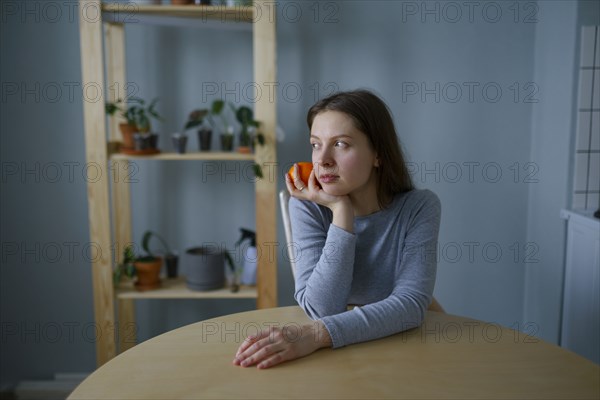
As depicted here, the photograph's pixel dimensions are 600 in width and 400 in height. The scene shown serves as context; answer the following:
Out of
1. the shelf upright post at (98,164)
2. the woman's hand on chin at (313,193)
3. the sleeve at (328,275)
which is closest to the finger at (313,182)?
the woman's hand on chin at (313,193)

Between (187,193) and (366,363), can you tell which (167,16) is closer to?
(187,193)

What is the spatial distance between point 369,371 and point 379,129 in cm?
65

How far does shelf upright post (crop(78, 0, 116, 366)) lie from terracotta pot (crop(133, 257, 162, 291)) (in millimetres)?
111

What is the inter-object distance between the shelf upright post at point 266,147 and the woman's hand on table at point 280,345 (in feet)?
3.37

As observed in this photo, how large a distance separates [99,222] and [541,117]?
6.19 feet

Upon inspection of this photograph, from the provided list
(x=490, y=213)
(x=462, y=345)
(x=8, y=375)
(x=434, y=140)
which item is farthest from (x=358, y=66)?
(x=8, y=375)

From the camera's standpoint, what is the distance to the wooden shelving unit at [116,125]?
6.47 ft

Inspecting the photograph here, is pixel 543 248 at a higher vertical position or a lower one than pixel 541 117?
lower

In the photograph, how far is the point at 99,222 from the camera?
2.06 m

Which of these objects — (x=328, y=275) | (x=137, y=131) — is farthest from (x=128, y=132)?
(x=328, y=275)

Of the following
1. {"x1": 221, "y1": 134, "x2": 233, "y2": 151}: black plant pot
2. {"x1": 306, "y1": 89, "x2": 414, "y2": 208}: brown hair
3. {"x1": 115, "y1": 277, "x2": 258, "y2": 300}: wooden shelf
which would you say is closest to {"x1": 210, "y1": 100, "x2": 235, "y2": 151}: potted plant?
{"x1": 221, "y1": 134, "x2": 233, "y2": 151}: black plant pot

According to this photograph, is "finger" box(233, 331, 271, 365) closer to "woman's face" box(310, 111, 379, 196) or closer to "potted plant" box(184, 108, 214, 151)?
"woman's face" box(310, 111, 379, 196)

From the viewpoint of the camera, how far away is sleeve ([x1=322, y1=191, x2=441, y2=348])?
111 centimetres

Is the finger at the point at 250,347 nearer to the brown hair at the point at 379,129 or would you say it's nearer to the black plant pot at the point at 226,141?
the brown hair at the point at 379,129
